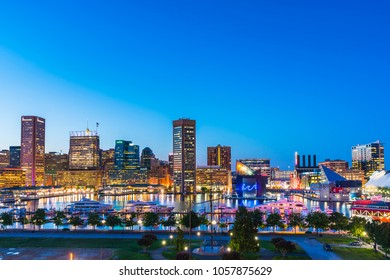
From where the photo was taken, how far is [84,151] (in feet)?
497

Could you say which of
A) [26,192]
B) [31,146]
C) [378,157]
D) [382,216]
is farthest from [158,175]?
[382,216]

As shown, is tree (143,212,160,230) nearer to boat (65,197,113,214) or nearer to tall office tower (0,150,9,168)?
boat (65,197,113,214)

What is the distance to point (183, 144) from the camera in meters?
132

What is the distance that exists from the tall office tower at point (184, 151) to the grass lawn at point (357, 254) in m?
110

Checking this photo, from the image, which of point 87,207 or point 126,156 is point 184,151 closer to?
point 126,156

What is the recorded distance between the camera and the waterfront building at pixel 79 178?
445ft

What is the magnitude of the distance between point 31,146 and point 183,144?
51443 mm

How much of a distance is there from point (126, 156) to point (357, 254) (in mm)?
136969

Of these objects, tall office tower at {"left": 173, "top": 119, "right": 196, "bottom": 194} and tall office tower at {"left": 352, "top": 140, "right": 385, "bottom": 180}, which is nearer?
tall office tower at {"left": 173, "top": 119, "right": 196, "bottom": 194}

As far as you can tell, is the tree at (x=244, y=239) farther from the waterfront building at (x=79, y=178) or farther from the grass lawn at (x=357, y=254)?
the waterfront building at (x=79, y=178)

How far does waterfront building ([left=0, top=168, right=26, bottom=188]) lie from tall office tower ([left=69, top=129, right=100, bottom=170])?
131 feet

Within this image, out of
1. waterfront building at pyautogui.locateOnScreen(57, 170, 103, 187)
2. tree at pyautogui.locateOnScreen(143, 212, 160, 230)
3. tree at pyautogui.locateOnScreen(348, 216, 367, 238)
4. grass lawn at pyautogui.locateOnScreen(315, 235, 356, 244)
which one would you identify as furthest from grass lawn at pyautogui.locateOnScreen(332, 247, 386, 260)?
waterfront building at pyautogui.locateOnScreen(57, 170, 103, 187)

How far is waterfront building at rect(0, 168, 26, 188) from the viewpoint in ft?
344

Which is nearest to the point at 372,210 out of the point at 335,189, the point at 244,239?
the point at 244,239
